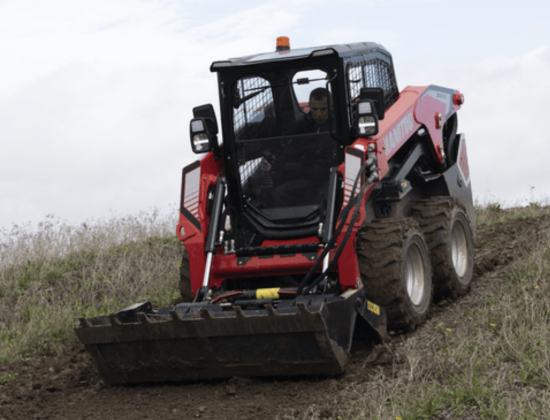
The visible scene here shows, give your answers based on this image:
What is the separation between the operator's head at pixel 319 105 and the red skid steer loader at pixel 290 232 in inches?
0.5

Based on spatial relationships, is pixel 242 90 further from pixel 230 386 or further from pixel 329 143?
pixel 230 386

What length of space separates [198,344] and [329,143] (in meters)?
2.28

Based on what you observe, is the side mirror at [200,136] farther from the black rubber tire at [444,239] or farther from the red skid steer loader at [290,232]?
the black rubber tire at [444,239]

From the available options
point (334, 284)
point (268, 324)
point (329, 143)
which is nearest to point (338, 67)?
point (329, 143)

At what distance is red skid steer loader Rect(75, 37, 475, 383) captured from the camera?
5.01 meters

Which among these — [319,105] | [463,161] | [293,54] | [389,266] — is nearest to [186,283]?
[389,266]

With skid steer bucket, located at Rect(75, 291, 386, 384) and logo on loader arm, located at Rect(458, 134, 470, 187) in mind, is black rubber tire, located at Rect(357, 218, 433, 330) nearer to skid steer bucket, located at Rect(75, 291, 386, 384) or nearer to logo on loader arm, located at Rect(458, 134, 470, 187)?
skid steer bucket, located at Rect(75, 291, 386, 384)

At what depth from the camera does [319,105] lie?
6.28 meters

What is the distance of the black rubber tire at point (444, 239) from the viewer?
23.0 feet

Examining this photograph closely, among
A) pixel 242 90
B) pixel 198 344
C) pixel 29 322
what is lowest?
pixel 29 322

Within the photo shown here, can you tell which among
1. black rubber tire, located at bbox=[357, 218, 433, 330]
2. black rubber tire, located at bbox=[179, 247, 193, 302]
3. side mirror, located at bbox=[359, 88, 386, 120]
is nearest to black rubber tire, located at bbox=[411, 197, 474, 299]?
black rubber tire, located at bbox=[357, 218, 433, 330]

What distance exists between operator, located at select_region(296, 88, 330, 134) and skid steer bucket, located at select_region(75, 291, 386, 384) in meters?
1.73

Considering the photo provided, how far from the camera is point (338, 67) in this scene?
6.14m

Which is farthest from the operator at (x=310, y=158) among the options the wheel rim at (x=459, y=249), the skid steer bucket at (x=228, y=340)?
the wheel rim at (x=459, y=249)
